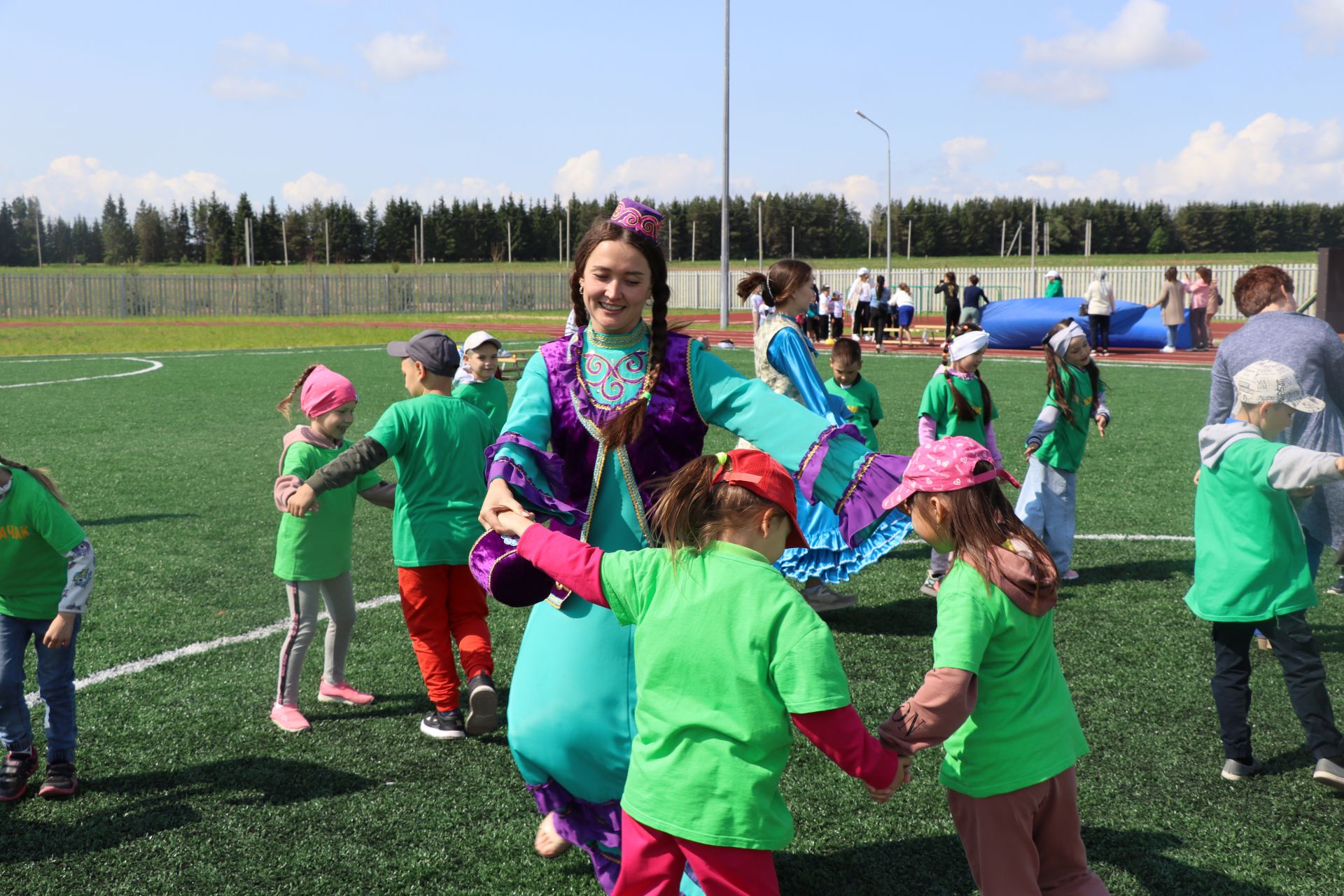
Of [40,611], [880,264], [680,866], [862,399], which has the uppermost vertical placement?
[880,264]

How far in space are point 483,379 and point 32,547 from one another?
3505 millimetres

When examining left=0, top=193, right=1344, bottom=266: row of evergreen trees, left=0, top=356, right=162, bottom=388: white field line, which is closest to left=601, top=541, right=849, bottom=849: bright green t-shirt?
left=0, top=356, right=162, bottom=388: white field line

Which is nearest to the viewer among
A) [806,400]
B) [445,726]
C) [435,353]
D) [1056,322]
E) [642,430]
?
[642,430]

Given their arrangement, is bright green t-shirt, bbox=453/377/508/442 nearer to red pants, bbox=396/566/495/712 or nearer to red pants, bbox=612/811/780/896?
red pants, bbox=396/566/495/712

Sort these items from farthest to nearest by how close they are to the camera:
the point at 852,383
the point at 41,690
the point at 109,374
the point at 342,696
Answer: the point at 109,374, the point at 852,383, the point at 342,696, the point at 41,690

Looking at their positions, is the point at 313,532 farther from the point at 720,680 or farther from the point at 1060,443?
the point at 1060,443

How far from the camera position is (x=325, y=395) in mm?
5145

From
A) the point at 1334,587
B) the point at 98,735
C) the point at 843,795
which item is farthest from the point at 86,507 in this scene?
the point at 1334,587

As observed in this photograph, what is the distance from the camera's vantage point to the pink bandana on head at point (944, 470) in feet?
9.11

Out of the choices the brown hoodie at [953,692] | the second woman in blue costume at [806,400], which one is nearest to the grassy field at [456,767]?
the second woman in blue costume at [806,400]

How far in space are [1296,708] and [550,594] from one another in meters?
3.06

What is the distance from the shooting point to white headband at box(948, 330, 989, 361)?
7.14m

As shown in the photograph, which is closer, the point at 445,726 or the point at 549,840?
the point at 549,840

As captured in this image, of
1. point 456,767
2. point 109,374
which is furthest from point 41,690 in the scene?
point 109,374
